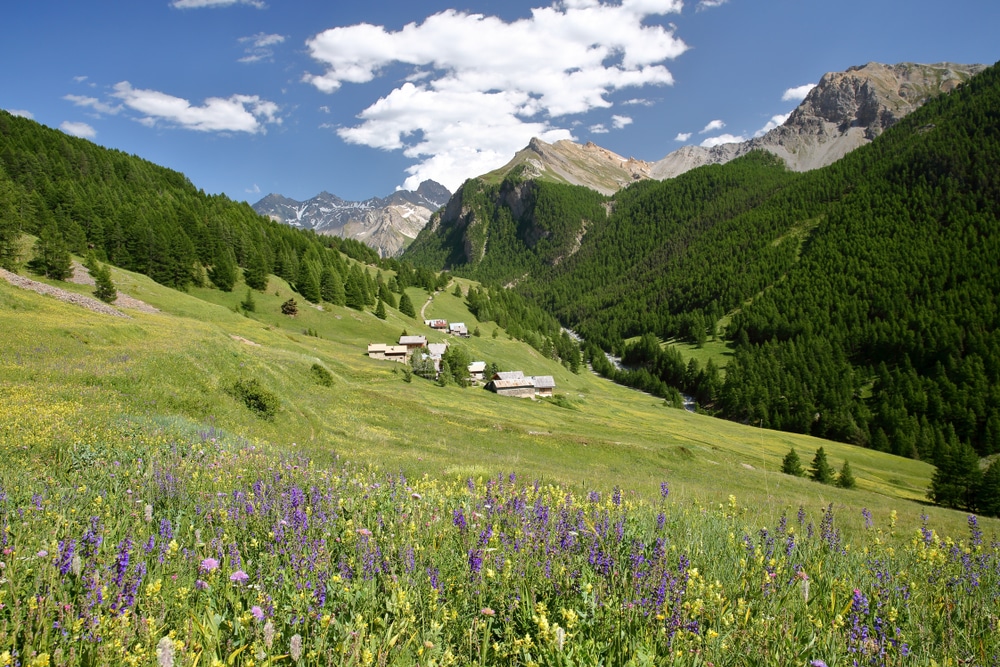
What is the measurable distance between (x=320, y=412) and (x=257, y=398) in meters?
6.59

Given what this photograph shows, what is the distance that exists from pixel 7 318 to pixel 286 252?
101 meters

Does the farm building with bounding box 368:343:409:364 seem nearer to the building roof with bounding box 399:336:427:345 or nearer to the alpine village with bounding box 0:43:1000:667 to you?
the building roof with bounding box 399:336:427:345

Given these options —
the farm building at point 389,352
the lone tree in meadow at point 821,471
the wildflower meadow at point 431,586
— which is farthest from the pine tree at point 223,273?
the lone tree in meadow at point 821,471

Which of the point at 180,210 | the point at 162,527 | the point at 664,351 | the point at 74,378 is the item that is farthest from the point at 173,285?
the point at 664,351

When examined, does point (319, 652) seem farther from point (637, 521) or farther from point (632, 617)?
point (637, 521)

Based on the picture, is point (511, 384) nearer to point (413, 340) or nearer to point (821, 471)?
point (413, 340)

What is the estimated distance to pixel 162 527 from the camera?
15.1ft

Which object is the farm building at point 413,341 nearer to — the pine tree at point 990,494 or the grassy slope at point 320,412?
the grassy slope at point 320,412

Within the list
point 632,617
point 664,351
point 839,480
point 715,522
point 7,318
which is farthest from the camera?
point 664,351

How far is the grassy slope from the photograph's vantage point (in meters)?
16.3

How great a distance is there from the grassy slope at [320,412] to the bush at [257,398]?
632 mm

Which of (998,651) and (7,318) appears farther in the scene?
(7,318)

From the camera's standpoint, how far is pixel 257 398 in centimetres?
2506

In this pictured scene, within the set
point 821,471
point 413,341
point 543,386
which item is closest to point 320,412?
point 821,471
